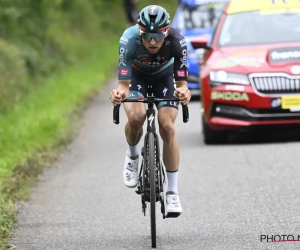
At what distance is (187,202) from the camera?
33.9ft

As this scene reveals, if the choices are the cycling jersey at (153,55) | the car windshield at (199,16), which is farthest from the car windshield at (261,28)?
the car windshield at (199,16)

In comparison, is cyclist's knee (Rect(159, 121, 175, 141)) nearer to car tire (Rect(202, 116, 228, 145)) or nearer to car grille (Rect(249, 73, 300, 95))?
car grille (Rect(249, 73, 300, 95))

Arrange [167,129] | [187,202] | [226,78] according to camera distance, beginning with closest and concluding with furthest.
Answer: [167,129] < [187,202] < [226,78]

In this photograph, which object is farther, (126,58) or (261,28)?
(261,28)

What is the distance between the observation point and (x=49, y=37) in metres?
25.8

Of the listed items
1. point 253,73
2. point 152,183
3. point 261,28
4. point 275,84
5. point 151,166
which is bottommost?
point 275,84

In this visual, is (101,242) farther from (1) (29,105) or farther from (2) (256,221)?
(1) (29,105)

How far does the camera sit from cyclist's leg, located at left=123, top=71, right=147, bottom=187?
8781 mm

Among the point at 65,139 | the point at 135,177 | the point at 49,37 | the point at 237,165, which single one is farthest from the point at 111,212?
the point at 49,37

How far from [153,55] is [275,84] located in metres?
4.96

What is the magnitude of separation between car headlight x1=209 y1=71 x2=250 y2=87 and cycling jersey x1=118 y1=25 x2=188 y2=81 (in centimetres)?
481

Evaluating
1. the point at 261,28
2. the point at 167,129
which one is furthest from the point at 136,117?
the point at 261,28

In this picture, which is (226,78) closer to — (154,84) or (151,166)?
(154,84)

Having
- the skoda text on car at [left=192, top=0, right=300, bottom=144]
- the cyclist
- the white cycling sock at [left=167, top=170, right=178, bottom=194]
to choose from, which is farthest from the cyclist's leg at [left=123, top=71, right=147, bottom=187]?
the skoda text on car at [left=192, top=0, right=300, bottom=144]
